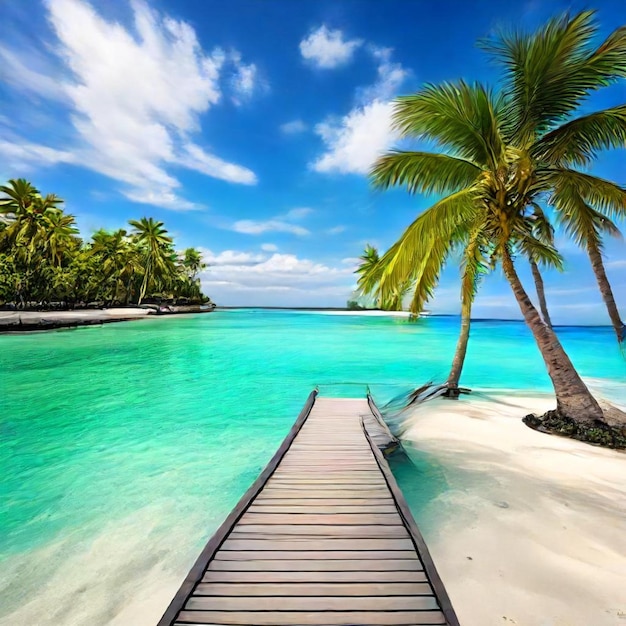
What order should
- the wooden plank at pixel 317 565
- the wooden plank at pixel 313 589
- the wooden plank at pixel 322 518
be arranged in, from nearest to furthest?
the wooden plank at pixel 313 589
the wooden plank at pixel 317 565
the wooden plank at pixel 322 518

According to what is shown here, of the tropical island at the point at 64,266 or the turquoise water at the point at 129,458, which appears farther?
the tropical island at the point at 64,266

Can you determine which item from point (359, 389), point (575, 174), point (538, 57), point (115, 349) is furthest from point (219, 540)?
point (115, 349)

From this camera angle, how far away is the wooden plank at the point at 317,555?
2436 mm

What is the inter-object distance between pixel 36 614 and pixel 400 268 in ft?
21.1

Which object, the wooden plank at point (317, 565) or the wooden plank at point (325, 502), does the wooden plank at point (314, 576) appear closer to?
the wooden plank at point (317, 565)

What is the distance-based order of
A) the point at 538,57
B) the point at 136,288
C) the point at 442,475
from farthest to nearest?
the point at 136,288, the point at 538,57, the point at 442,475

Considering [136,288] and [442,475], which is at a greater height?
[136,288]

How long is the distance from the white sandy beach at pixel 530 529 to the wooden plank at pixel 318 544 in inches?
26.5

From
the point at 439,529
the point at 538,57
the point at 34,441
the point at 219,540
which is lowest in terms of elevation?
the point at 34,441

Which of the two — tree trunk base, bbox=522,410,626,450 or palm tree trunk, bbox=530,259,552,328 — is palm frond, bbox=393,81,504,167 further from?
tree trunk base, bbox=522,410,626,450

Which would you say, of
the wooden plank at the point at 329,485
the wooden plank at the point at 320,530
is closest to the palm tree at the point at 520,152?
the wooden plank at the point at 329,485

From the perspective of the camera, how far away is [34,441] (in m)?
6.75

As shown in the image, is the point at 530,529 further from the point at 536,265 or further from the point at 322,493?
the point at 536,265

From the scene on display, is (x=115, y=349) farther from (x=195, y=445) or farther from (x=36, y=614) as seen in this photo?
(x=36, y=614)
